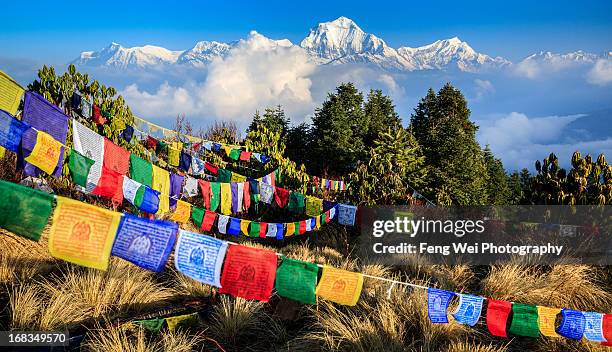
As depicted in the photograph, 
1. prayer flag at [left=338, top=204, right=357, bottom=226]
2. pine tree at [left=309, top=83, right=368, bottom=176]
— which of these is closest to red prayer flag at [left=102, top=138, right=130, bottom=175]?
prayer flag at [left=338, top=204, right=357, bottom=226]

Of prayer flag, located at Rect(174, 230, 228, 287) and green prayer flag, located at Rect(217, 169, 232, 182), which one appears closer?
prayer flag, located at Rect(174, 230, 228, 287)

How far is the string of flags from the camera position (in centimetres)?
396

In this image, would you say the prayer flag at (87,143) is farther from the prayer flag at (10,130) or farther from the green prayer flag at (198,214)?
the green prayer flag at (198,214)

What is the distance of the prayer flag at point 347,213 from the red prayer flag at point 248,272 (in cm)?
683

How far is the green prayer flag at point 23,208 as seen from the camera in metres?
3.89

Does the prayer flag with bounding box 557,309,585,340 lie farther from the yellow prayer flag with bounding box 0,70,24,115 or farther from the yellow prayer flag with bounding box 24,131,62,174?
the yellow prayer flag with bounding box 0,70,24,115

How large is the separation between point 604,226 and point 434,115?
1953 centimetres

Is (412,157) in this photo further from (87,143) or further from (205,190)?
(87,143)

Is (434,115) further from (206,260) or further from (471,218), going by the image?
(206,260)

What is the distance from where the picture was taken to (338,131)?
24.9 meters

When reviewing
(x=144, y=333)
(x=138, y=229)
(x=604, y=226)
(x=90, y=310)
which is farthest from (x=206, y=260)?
(x=604, y=226)

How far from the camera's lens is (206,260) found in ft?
15.6

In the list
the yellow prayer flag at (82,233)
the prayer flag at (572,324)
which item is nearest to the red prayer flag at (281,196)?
the prayer flag at (572,324)

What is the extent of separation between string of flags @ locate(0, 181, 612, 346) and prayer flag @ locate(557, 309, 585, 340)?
0.01m
